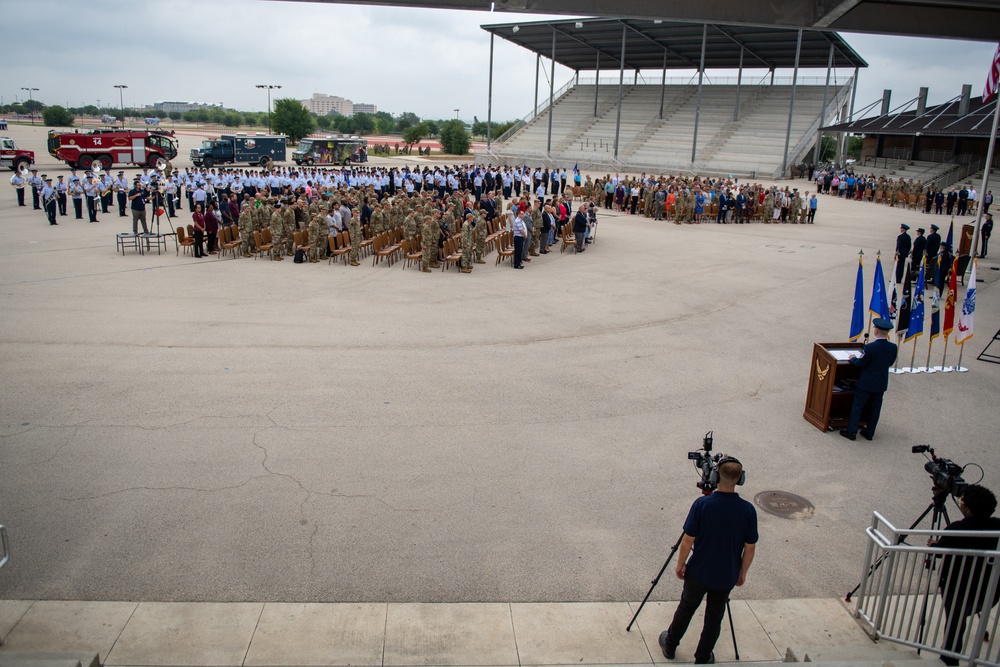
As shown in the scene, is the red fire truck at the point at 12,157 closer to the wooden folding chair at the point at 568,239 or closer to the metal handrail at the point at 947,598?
the wooden folding chair at the point at 568,239

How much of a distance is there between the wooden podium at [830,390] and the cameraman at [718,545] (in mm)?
5285

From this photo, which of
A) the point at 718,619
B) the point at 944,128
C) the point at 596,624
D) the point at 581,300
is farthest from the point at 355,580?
the point at 944,128

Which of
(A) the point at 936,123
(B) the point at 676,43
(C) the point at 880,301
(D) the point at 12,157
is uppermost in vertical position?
(B) the point at 676,43

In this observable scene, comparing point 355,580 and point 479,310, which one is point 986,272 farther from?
point 355,580

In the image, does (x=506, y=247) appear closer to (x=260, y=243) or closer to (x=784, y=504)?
(x=260, y=243)

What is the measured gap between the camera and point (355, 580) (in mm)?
5953

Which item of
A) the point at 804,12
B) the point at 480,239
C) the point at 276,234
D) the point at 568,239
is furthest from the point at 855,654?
the point at 568,239

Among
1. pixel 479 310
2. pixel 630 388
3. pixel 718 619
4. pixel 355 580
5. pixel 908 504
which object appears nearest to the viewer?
pixel 718 619

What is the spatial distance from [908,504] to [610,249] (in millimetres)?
16238

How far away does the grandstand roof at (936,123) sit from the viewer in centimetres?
4242

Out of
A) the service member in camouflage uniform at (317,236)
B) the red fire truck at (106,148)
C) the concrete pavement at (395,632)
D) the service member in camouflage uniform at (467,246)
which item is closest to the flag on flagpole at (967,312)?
the concrete pavement at (395,632)

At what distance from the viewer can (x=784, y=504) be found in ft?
24.4

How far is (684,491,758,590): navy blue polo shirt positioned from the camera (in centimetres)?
469

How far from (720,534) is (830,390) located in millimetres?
5476
